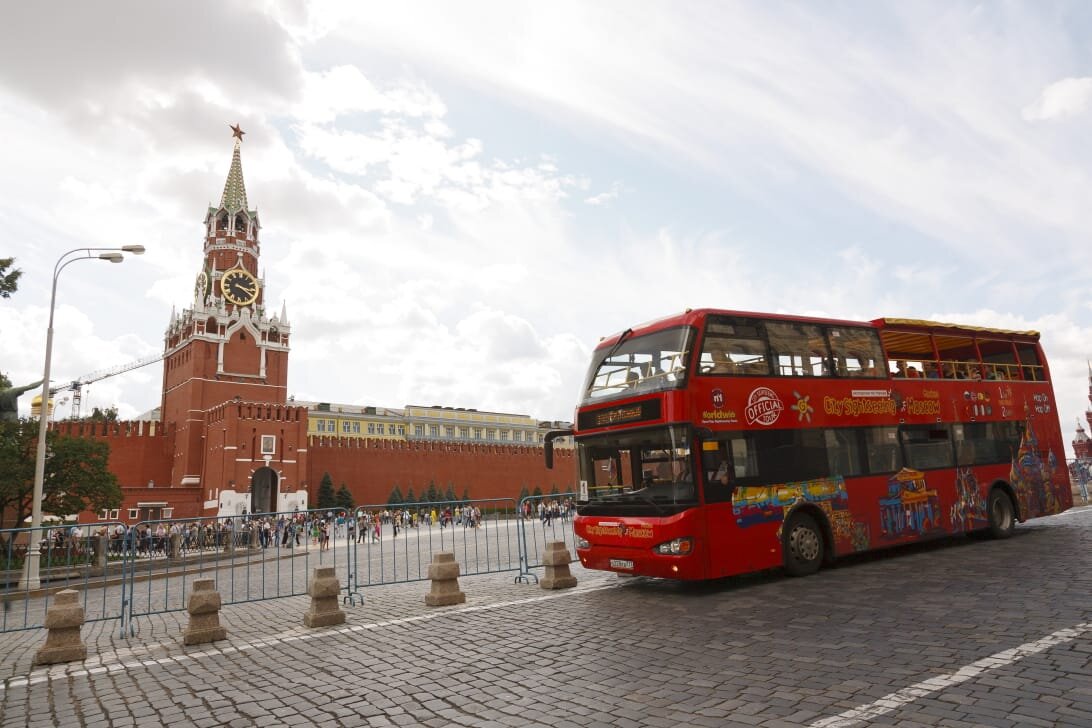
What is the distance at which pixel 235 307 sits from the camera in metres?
54.8

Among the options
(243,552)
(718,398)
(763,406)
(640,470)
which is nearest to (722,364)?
(718,398)

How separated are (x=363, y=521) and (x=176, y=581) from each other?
3438 mm

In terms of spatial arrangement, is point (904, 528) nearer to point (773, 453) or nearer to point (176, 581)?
point (773, 453)

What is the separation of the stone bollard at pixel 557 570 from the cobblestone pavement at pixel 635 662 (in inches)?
18.3

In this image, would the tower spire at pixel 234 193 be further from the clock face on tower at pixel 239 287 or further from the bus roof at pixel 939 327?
the bus roof at pixel 939 327

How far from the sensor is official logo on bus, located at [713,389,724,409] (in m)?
7.67

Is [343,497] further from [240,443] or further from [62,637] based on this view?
[62,637]

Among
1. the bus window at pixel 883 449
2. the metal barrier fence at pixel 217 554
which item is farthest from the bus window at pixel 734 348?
the metal barrier fence at pixel 217 554

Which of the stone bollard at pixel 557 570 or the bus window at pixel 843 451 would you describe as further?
the bus window at pixel 843 451

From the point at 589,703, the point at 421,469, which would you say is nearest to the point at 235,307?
the point at 421,469

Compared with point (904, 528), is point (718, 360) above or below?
above

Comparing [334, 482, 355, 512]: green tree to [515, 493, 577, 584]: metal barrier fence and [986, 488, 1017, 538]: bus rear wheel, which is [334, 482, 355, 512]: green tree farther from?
[986, 488, 1017, 538]: bus rear wheel

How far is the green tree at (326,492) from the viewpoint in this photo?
50234 millimetres

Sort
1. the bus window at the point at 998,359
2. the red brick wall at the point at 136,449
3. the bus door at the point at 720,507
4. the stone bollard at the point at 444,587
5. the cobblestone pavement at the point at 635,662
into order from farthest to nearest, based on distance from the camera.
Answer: the red brick wall at the point at 136,449, the bus window at the point at 998,359, the stone bollard at the point at 444,587, the bus door at the point at 720,507, the cobblestone pavement at the point at 635,662
